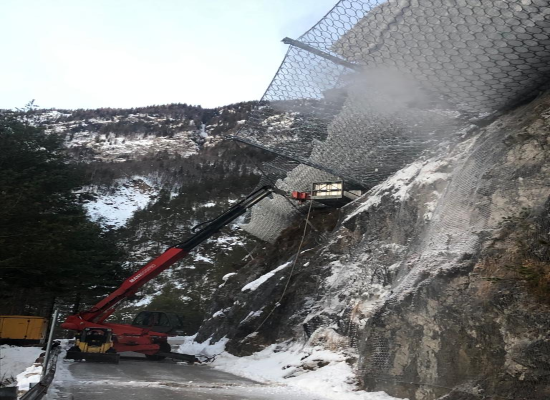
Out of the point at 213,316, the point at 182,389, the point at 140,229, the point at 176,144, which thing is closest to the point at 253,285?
the point at 213,316

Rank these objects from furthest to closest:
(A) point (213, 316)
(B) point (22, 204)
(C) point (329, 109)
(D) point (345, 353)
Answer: (A) point (213, 316) → (B) point (22, 204) → (C) point (329, 109) → (D) point (345, 353)

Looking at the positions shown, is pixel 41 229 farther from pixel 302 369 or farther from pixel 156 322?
pixel 302 369

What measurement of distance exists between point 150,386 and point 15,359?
6192 millimetres

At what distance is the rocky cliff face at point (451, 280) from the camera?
559 centimetres

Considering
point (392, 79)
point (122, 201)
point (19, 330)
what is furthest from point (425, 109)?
point (122, 201)

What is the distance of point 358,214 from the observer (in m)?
12.5

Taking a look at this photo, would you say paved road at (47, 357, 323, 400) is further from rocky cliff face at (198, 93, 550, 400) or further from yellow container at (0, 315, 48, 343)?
yellow container at (0, 315, 48, 343)

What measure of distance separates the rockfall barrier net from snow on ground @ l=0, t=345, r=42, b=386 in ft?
27.0

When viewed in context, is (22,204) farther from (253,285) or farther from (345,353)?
(345,353)

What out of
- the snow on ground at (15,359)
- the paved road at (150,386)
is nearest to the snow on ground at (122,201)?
the snow on ground at (15,359)

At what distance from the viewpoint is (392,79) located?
866 centimetres

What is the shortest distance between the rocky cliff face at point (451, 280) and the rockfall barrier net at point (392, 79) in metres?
0.73

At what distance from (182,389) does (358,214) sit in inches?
279

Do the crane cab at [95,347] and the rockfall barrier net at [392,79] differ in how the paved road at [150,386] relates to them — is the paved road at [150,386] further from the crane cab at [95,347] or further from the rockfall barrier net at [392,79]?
the rockfall barrier net at [392,79]
